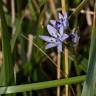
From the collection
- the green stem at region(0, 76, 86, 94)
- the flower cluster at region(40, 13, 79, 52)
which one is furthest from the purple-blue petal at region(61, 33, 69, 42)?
the green stem at region(0, 76, 86, 94)

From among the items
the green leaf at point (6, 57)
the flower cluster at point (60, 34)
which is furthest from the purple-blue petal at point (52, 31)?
the green leaf at point (6, 57)

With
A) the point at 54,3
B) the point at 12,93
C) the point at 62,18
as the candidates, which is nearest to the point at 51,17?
the point at 54,3

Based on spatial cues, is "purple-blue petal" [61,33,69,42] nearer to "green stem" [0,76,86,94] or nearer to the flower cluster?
the flower cluster

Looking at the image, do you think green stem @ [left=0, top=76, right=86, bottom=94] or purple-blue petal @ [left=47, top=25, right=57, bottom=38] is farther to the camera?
purple-blue petal @ [left=47, top=25, right=57, bottom=38]

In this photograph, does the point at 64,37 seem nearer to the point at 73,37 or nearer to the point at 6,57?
the point at 73,37

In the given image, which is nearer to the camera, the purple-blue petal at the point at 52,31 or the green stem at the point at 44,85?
the green stem at the point at 44,85

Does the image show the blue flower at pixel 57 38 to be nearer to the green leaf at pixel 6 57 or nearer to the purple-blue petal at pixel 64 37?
the purple-blue petal at pixel 64 37

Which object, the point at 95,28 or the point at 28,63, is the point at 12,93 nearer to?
the point at 95,28

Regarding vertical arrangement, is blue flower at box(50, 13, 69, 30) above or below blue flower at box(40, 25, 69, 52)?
above

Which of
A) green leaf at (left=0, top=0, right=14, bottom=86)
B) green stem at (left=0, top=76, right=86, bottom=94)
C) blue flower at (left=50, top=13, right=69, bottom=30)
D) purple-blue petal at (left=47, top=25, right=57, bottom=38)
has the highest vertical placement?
blue flower at (left=50, top=13, right=69, bottom=30)

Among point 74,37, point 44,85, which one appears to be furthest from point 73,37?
point 44,85

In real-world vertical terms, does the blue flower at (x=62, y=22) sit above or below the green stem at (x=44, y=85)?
above
